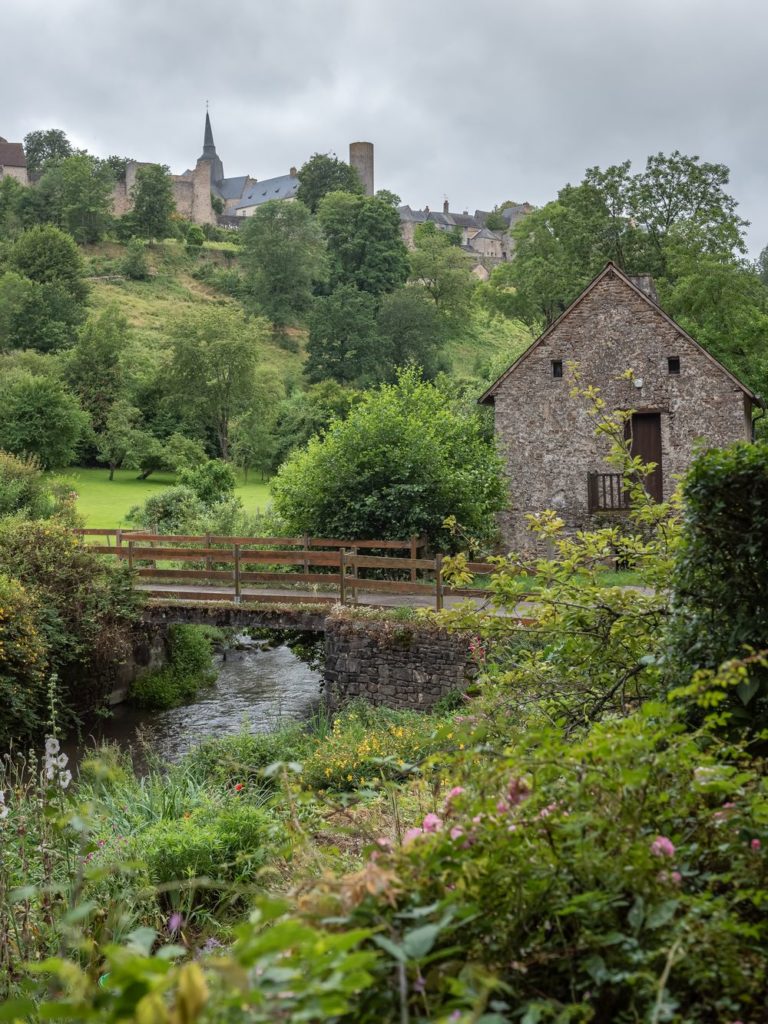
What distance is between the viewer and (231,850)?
7.19 meters

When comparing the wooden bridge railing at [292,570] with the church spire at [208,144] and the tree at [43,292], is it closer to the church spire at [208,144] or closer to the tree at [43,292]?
the tree at [43,292]

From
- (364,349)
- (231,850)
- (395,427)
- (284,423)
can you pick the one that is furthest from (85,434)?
(231,850)

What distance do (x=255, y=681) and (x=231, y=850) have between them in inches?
549

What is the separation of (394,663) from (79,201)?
8703cm

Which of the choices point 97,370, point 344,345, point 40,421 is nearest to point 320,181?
point 344,345

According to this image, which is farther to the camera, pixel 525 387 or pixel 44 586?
pixel 525 387

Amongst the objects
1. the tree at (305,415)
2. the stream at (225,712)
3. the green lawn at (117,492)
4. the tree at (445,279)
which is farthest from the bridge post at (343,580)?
the tree at (445,279)

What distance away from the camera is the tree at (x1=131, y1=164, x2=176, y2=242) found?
93.6 m

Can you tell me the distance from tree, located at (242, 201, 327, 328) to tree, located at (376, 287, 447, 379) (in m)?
12.1

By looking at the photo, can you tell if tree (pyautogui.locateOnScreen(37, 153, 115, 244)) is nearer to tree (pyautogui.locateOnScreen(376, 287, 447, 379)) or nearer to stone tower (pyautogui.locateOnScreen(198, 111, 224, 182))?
tree (pyautogui.locateOnScreen(376, 287, 447, 379))

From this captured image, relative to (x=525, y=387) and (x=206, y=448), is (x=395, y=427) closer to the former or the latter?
(x=525, y=387)

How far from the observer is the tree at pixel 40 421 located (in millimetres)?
43750

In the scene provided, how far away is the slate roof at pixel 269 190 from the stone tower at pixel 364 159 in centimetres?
819

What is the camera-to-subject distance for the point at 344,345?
2520 inches
